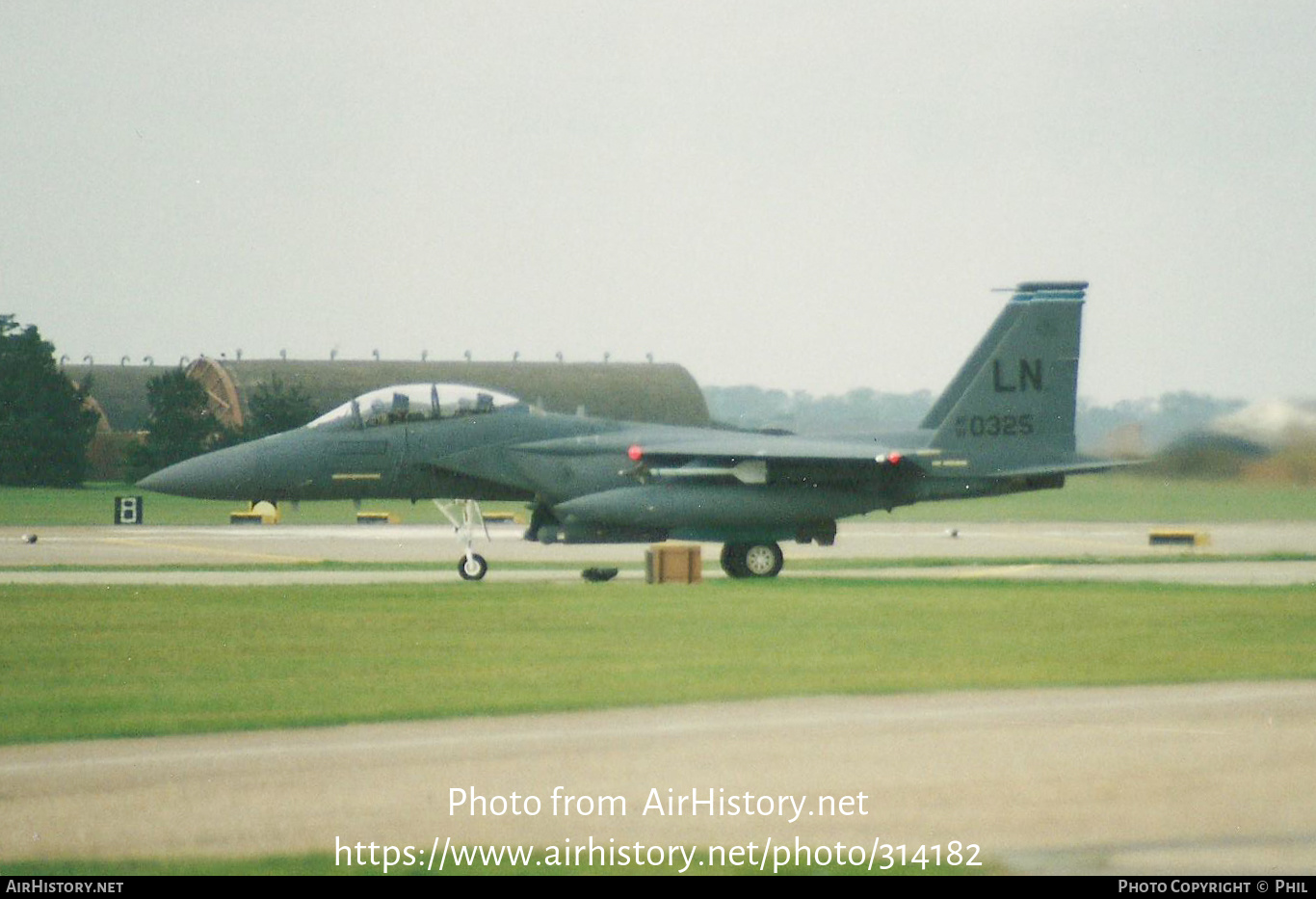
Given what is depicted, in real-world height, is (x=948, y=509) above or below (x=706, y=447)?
Answer: below

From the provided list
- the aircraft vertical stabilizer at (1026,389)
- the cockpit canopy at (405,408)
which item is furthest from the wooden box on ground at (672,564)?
the aircraft vertical stabilizer at (1026,389)

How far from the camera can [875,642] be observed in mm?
16281

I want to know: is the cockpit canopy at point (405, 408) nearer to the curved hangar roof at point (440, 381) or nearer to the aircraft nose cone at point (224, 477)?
the aircraft nose cone at point (224, 477)

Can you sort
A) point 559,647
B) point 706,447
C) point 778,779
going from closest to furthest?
1. point 778,779
2. point 559,647
3. point 706,447

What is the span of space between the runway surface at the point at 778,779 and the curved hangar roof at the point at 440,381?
60443mm

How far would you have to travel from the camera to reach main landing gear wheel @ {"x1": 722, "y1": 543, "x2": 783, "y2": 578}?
26.6 m

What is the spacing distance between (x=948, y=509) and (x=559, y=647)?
172 feet

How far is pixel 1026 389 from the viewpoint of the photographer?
26891 millimetres

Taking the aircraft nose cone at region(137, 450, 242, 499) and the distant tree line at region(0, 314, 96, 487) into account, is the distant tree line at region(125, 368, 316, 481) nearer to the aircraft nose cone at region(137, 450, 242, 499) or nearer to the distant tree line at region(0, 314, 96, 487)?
the distant tree line at region(0, 314, 96, 487)

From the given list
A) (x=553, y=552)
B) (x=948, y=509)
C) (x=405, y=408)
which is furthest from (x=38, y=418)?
(x=405, y=408)

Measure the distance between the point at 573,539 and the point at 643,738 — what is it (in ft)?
49.2

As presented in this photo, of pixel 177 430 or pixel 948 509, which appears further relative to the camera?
pixel 948 509

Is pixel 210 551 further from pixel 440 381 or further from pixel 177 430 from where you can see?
pixel 440 381

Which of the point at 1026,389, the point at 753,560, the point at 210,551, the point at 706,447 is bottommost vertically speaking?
the point at 210,551
